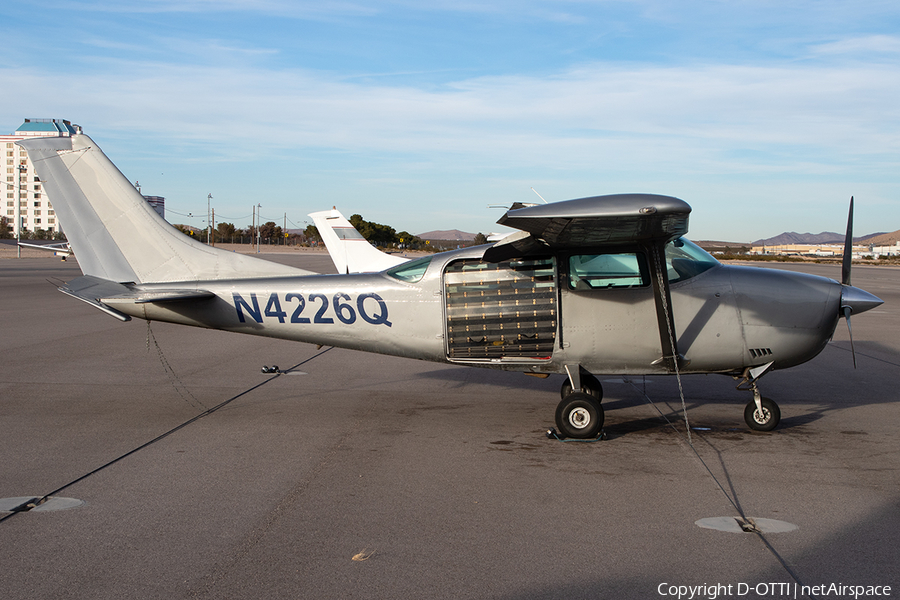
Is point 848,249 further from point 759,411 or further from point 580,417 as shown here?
point 580,417

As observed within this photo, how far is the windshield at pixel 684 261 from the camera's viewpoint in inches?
277

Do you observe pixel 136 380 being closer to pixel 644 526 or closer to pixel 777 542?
pixel 644 526

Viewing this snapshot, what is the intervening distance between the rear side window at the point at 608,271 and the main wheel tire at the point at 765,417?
1884 mm

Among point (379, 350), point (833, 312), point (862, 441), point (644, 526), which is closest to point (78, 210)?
point (379, 350)

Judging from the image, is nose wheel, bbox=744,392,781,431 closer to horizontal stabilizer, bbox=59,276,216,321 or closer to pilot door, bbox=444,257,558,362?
pilot door, bbox=444,257,558,362

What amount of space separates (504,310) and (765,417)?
304cm

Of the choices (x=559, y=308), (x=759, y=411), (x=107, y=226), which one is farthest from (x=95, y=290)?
(x=759, y=411)

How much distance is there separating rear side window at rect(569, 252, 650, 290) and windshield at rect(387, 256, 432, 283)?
64.0 inches

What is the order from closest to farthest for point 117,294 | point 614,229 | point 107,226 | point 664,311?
point 614,229 < point 664,311 < point 117,294 < point 107,226

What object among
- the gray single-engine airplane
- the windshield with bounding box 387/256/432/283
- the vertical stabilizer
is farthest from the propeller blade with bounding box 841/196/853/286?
the vertical stabilizer

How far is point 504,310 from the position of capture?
7.03 metres

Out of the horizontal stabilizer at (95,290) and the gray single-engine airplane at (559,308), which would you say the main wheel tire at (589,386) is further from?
the horizontal stabilizer at (95,290)

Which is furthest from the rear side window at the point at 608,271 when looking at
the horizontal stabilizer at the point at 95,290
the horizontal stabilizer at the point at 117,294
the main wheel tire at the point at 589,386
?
the horizontal stabilizer at the point at 95,290

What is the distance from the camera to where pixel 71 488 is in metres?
5.12
